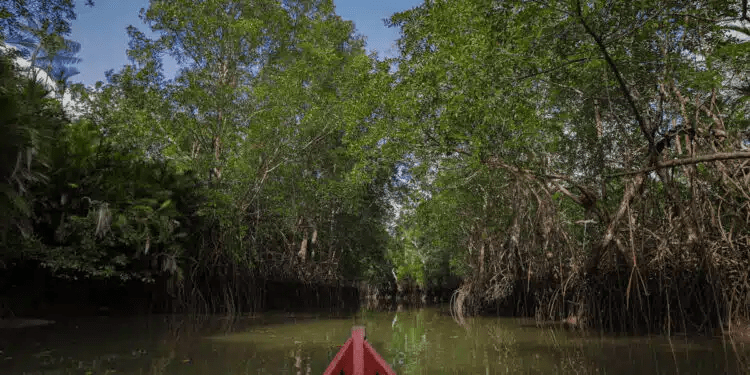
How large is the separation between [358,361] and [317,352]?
10.7 ft

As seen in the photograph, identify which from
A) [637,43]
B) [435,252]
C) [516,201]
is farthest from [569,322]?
[435,252]

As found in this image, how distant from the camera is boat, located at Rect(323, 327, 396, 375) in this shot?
10.6 ft

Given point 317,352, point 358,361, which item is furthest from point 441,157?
point 358,361

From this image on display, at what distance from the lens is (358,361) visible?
10.9 ft

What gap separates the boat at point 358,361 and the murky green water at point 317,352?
1.48 meters

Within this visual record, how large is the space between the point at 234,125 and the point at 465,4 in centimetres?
745

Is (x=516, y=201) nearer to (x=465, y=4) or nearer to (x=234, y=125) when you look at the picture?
(x=465, y=4)

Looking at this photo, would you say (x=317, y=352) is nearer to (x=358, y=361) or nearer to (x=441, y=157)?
(x=358, y=361)

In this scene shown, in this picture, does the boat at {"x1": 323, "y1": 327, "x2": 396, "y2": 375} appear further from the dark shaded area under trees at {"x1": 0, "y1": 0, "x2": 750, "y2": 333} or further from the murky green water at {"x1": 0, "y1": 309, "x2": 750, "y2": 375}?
the dark shaded area under trees at {"x1": 0, "y1": 0, "x2": 750, "y2": 333}

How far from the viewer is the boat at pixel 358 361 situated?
324cm

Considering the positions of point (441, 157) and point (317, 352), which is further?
point (441, 157)

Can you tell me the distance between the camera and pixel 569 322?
995 centimetres

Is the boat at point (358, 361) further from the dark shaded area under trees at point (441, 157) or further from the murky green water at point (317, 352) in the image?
the dark shaded area under trees at point (441, 157)

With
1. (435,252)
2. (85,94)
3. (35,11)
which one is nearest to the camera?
(35,11)
